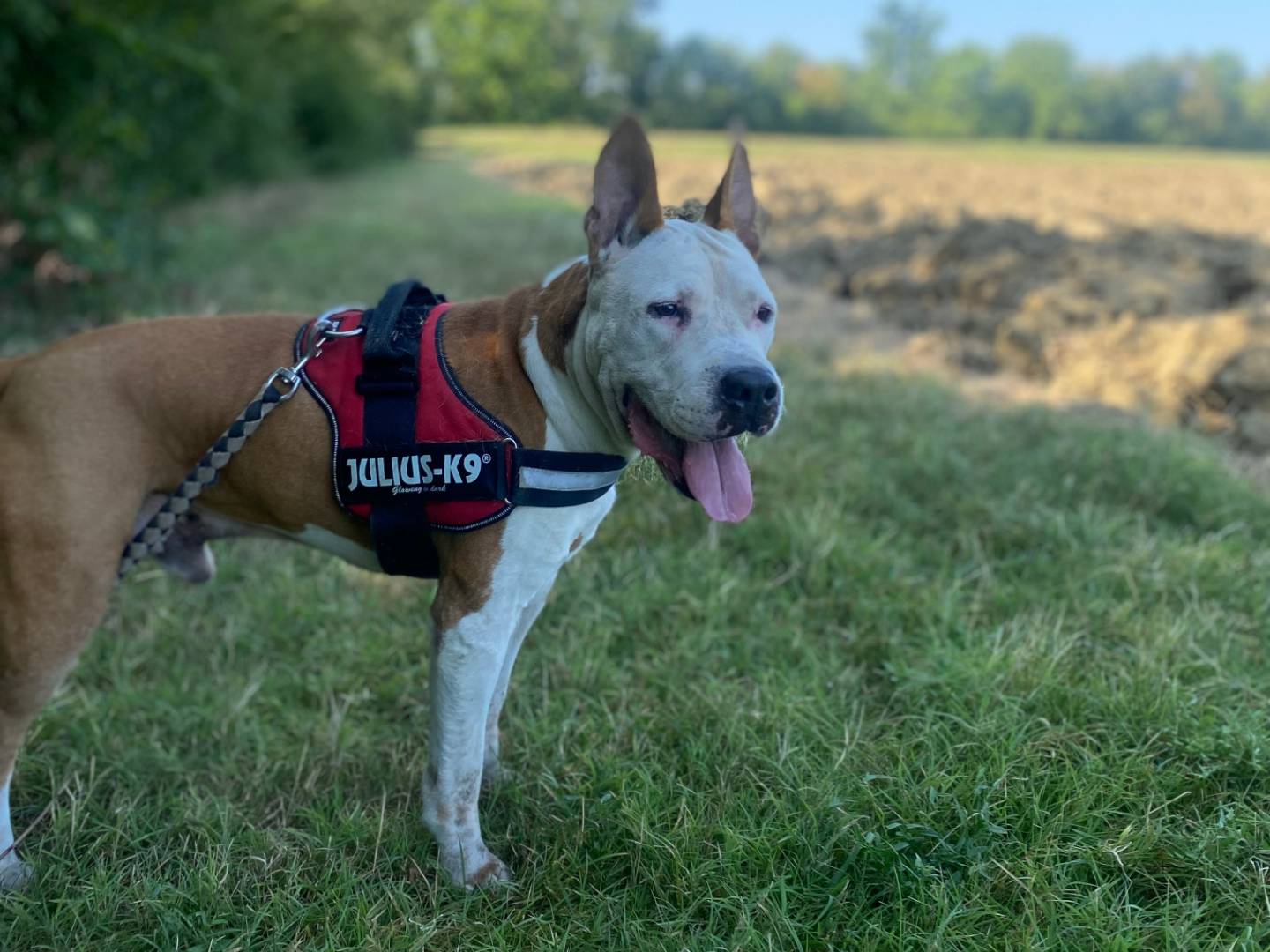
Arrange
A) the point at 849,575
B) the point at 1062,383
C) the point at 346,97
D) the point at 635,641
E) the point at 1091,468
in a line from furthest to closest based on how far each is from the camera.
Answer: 1. the point at 346,97
2. the point at 1062,383
3. the point at 1091,468
4. the point at 849,575
5. the point at 635,641

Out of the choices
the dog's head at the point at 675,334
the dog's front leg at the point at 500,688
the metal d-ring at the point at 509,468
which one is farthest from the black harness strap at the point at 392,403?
the dog's head at the point at 675,334

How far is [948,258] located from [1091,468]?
5667 mm

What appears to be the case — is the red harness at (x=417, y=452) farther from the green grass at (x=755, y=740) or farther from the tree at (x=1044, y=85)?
the tree at (x=1044, y=85)

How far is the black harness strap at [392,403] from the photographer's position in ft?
7.74

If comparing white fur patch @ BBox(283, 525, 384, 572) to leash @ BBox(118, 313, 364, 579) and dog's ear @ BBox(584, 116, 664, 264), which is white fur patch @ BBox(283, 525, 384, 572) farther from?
dog's ear @ BBox(584, 116, 664, 264)

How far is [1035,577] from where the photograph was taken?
12.5 ft

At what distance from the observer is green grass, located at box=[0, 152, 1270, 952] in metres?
2.26

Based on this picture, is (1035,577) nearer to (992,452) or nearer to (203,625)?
(992,452)

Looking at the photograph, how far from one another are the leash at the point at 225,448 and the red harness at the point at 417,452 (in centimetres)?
2

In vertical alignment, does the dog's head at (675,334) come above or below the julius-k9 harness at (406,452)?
above

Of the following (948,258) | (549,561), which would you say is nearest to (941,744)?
(549,561)

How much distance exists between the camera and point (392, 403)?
2.38 metres

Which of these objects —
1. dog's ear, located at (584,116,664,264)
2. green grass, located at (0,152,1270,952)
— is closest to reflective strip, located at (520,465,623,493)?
dog's ear, located at (584,116,664,264)

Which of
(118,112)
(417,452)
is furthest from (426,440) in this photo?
(118,112)
